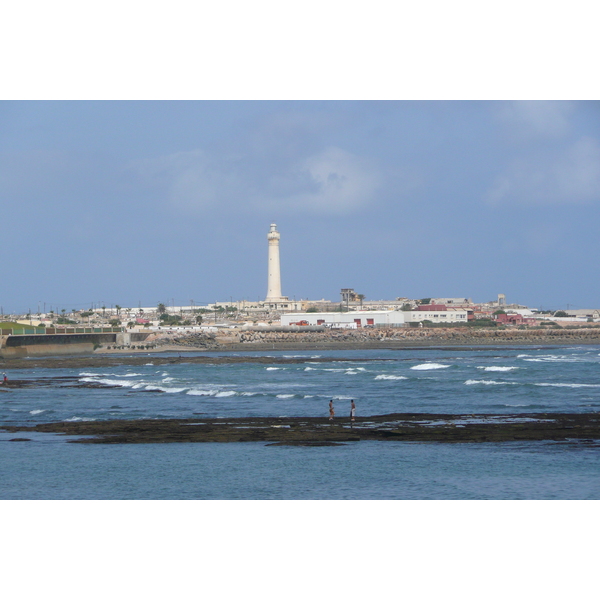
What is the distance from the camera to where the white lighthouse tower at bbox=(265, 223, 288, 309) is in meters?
154

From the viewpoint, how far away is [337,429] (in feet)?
84.3

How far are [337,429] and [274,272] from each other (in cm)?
13024

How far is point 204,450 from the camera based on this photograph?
74.3 feet

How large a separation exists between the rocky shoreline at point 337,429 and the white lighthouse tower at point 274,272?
124281 mm

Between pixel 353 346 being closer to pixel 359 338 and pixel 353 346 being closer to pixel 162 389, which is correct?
pixel 359 338

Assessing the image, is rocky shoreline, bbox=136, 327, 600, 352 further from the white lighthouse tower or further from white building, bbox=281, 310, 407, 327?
the white lighthouse tower

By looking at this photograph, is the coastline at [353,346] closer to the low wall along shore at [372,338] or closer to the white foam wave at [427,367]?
the low wall along shore at [372,338]

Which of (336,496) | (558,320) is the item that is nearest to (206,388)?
(336,496)

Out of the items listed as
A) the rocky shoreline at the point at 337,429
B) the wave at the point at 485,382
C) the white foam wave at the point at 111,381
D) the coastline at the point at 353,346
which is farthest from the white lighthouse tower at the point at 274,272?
the rocky shoreline at the point at 337,429

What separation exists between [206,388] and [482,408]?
51.5ft

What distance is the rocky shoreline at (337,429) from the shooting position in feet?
77.5

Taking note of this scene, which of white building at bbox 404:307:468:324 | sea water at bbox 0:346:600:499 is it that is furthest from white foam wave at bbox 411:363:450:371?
white building at bbox 404:307:468:324

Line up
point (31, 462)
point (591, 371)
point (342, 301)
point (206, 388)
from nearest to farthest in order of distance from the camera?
point (31, 462), point (206, 388), point (591, 371), point (342, 301)

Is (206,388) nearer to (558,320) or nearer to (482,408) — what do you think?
(482,408)
